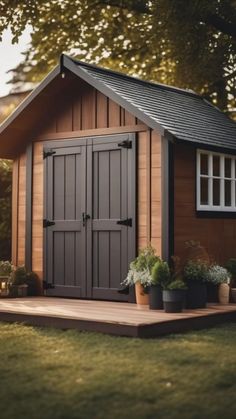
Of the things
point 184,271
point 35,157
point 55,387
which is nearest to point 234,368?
point 55,387

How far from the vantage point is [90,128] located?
37.0 ft

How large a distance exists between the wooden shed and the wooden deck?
0.97m

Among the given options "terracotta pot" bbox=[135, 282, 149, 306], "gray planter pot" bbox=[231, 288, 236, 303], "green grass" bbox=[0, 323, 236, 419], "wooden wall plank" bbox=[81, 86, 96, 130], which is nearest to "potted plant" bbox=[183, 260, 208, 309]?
"terracotta pot" bbox=[135, 282, 149, 306]

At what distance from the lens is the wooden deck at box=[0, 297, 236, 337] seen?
8398 millimetres

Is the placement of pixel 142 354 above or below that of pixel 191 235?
below

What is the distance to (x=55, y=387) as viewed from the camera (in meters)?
6.05

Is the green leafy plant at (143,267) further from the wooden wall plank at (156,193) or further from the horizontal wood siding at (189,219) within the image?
the horizontal wood siding at (189,219)

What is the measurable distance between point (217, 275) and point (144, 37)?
11.5 metres

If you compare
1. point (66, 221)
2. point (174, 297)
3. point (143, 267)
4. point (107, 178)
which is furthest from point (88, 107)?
point (174, 297)

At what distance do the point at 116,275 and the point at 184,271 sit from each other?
3.78 feet

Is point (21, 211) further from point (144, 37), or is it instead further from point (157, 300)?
point (144, 37)

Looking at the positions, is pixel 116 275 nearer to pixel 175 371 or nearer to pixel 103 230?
pixel 103 230

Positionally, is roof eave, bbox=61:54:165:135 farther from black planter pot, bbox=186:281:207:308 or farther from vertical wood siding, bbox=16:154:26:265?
black planter pot, bbox=186:281:207:308

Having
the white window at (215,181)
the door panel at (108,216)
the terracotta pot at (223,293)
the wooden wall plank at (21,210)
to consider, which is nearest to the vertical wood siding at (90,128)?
the wooden wall plank at (21,210)
